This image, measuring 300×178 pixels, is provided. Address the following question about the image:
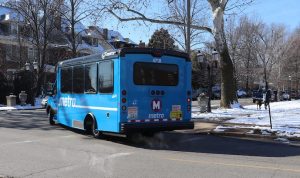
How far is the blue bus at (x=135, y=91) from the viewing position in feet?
44.8

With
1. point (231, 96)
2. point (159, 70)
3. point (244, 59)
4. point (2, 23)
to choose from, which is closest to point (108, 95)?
point (159, 70)

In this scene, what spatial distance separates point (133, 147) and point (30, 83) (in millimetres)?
34588

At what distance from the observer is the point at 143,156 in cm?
1155

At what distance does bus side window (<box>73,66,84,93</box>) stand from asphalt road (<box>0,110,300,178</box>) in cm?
162

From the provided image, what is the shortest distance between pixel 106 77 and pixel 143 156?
3600mm

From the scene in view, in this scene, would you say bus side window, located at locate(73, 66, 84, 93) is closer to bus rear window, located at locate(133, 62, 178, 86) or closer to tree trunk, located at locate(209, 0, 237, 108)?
bus rear window, located at locate(133, 62, 178, 86)

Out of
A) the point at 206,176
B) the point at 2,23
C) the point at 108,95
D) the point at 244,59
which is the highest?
the point at 2,23

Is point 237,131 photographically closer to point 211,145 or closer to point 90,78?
point 211,145

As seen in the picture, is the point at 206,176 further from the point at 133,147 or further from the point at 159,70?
the point at 159,70

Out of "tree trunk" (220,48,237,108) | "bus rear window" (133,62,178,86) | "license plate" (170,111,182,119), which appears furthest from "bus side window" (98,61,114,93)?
"tree trunk" (220,48,237,108)

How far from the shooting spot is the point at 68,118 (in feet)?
57.1

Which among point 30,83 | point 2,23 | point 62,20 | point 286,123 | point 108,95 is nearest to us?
point 108,95

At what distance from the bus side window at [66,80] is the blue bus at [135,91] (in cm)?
115

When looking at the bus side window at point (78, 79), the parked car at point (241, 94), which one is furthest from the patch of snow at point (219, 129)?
the parked car at point (241, 94)
